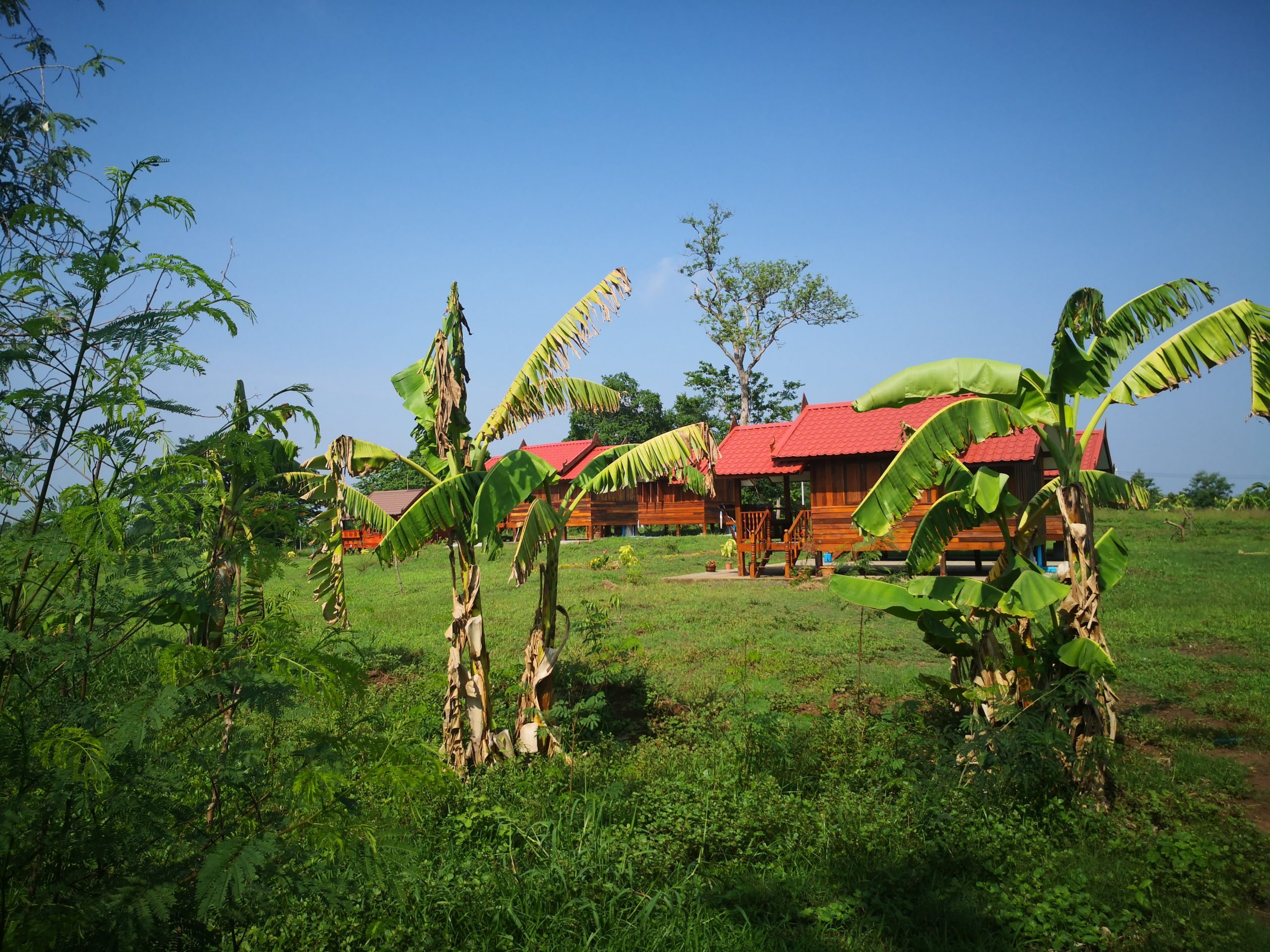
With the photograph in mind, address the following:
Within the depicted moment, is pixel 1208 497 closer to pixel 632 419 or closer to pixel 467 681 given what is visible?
pixel 632 419

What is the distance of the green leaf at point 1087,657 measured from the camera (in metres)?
5.64

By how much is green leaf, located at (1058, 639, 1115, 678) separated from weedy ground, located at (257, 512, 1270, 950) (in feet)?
1.94

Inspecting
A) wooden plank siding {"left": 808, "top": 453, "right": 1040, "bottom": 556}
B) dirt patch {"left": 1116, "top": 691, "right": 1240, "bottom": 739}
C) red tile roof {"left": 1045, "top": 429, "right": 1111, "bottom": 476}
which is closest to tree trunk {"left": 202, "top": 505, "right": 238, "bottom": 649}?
dirt patch {"left": 1116, "top": 691, "right": 1240, "bottom": 739}

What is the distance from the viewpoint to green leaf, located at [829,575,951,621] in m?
6.50

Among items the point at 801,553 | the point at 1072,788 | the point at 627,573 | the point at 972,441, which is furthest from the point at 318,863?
the point at 801,553

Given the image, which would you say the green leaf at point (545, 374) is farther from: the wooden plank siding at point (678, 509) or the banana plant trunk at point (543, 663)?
the wooden plank siding at point (678, 509)

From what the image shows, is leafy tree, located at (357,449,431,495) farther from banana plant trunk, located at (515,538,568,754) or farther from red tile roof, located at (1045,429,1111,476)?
banana plant trunk, located at (515,538,568,754)

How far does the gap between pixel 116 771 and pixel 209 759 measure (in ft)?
1.72

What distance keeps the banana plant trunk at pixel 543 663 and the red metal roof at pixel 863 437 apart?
43.6 feet

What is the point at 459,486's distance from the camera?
630 centimetres

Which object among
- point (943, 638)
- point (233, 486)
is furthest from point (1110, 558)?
point (233, 486)

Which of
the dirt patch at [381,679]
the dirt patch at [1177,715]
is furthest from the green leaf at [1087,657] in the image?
the dirt patch at [381,679]

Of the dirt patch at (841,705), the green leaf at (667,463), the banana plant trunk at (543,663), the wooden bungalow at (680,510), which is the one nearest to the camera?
the banana plant trunk at (543,663)

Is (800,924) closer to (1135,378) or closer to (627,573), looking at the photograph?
(1135,378)
